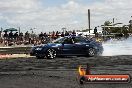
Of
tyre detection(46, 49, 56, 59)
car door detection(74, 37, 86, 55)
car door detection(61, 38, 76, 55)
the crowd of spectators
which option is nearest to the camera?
tyre detection(46, 49, 56, 59)

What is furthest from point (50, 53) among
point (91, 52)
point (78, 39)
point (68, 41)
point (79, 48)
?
point (91, 52)

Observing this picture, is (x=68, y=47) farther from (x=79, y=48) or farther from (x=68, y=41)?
(x=79, y=48)

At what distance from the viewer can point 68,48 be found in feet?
80.0

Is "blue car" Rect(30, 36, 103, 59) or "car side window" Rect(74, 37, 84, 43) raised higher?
"car side window" Rect(74, 37, 84, 43)

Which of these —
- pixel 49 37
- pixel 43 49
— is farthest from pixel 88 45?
pixel 49 37

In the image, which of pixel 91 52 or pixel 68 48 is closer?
pixel 68 48

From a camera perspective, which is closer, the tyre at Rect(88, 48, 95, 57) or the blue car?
the blue car

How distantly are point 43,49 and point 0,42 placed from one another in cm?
1990

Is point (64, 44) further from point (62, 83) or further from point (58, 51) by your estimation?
point (62, 83)

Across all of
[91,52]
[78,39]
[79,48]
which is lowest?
[91,52]

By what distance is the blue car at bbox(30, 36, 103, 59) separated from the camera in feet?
77.6

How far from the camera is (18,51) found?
30.5 meters

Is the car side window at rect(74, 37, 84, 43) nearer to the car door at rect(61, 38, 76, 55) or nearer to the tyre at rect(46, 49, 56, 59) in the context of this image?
the car door at rect(61, 38, 76, 55)

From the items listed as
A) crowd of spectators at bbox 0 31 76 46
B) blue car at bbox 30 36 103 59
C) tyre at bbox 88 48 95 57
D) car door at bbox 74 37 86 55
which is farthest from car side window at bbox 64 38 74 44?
crowd of spectators at bbox 0 31 76 46
